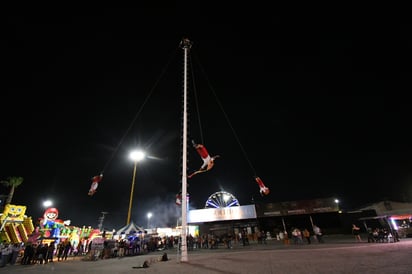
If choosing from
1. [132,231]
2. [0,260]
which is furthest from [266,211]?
[0,260]

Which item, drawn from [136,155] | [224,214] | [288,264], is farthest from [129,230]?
[288,264]


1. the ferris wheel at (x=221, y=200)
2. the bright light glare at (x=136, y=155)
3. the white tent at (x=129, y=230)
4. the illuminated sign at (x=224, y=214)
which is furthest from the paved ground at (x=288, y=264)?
the ferris wheel at (x=221, y=200)

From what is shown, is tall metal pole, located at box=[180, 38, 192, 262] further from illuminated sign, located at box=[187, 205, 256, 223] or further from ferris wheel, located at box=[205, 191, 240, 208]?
ferris wheel, located at box=[205, 191, 240, 208]

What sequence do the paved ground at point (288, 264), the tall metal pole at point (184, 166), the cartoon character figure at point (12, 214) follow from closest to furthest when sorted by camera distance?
1. the paved ground at point (288, 264)
2. the tall metal pole at point (184, 166)
3. the cartoon character figure at point (12, 214)

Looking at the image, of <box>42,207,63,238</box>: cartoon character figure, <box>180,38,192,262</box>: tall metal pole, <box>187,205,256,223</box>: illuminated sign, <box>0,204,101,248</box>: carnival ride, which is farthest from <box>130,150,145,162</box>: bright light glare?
<box>187,205,256,223</box>: illuminated sign

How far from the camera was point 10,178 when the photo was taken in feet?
126

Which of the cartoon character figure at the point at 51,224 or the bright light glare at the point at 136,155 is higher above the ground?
the bright light glare at the point at 136,155

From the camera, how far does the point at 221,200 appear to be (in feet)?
134

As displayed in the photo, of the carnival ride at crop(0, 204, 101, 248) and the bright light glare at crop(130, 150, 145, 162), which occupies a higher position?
the bright light glare at crop(130, 150, 145, 162)

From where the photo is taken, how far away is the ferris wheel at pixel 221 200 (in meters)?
40.3

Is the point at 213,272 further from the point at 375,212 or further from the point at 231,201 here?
the point at 375,212

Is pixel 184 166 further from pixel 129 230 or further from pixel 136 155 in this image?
pixel 129 230

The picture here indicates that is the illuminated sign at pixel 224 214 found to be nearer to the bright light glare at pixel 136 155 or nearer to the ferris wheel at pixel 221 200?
the ferris wheel at pixel 221 200

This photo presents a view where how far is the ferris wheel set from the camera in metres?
40.3
